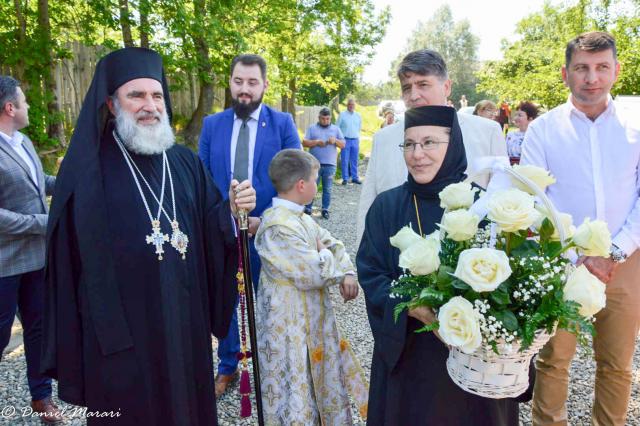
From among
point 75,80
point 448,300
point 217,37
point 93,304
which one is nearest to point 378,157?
point 448,300

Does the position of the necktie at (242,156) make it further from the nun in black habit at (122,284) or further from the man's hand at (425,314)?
the man's hand at (425,314)

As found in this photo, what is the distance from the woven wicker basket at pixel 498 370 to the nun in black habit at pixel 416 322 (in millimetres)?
444

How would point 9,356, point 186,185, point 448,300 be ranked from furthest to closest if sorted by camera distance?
point 9,356, point 186,185, point 448,300

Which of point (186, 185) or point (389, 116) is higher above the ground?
point (389, 116)

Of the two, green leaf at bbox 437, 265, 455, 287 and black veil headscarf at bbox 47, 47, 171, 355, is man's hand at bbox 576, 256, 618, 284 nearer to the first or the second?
green leaf at bbox 437, 265, 455, 287

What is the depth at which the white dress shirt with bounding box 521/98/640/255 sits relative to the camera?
9.36ft

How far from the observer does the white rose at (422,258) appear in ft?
5.72

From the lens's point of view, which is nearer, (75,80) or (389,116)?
(75,80)

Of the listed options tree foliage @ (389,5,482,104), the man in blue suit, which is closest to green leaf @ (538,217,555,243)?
the man in blue suit

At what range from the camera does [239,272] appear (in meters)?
3.04

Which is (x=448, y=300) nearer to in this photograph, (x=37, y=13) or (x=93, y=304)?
(x=93, y=304)

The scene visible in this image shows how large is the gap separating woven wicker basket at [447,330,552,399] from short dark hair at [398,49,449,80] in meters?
1.83

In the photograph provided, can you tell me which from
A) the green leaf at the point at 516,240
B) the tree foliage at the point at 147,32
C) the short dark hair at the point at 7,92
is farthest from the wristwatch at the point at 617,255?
the tree foliage at the point at 147,32

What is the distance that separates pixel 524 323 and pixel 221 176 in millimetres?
2589
